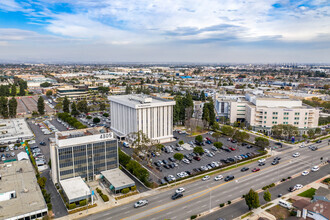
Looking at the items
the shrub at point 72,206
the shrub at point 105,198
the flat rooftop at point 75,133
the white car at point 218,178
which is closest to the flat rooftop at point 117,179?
the shrub at point 105,198

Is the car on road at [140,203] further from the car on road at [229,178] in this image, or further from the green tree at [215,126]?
the green tree at [215,126]

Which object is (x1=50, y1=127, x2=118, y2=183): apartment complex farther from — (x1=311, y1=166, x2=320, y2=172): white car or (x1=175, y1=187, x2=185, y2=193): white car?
(x1=311, y1=166, x2=320, y2=172): white car

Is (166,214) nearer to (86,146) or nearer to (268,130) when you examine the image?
(86,146)

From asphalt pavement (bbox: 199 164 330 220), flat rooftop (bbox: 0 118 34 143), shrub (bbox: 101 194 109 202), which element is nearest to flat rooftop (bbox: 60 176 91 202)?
shrub (bbox: 101 194 109 202)

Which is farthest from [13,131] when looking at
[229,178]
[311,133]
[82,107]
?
[311,133]

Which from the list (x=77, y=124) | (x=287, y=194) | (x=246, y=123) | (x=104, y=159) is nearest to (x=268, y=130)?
(x=246, y=123)

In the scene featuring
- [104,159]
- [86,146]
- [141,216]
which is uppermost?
[86,146]
